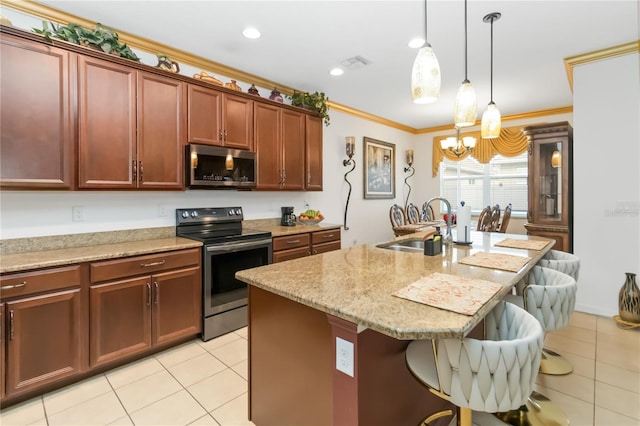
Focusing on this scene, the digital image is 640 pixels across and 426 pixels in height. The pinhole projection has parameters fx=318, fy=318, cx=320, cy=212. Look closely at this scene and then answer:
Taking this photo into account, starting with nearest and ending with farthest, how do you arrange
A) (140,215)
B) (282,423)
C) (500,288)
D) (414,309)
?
1. (414,309)
2. (500,288)
3. (282,423)
4. (140,215)

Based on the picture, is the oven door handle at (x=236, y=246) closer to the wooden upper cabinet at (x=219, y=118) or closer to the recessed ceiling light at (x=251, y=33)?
the wooden upper cabinet at (x=219, y=118)

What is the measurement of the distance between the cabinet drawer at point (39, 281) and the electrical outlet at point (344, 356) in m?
1.89

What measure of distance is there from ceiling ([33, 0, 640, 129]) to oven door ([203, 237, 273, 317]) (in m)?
1.88

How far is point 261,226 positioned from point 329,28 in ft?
7.41

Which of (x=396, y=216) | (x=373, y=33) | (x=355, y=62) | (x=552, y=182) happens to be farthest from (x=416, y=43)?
(x=396, y=216)

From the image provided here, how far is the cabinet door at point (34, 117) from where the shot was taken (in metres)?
2.01

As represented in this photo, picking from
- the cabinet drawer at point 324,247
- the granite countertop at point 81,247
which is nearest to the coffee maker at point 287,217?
the cabinet drawer at point 324,247

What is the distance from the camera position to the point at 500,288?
141 centimetres

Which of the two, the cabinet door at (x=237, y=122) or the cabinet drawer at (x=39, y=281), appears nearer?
the cabinet drawer at (x=39, y=281)

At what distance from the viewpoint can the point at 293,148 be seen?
12.7 feet

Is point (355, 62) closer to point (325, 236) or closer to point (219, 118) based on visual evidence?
point (219, 118)

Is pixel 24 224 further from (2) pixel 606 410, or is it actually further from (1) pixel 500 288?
(2) pixel 606 410

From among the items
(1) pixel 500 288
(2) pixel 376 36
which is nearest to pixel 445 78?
A: (2) pixel 376 36

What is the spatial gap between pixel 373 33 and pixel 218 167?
188 cm
